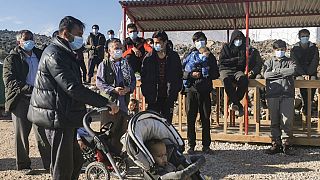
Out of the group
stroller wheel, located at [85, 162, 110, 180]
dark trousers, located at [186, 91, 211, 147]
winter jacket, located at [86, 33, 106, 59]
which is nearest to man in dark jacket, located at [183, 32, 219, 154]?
dark trousers, located at [186, 91, 211, 147]

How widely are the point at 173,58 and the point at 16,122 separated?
8.25 feet

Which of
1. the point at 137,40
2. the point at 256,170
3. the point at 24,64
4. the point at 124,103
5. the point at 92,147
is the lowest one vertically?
the point at 256,170

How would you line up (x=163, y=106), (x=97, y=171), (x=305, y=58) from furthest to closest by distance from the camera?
(x=305, y=58) < (x=163, y=106) < (x=97, y=171)

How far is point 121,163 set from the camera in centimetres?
577

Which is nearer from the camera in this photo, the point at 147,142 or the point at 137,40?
the point at 147,142

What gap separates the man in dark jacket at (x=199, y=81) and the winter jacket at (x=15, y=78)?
8.41ft

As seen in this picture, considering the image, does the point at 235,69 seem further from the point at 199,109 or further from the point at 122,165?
the point at 122,165

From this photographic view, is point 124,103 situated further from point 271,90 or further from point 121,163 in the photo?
point 271,90

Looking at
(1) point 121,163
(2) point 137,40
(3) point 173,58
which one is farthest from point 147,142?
(2) point 137,40

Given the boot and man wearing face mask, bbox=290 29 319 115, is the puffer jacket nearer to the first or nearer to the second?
the boot

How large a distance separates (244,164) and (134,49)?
2.62m

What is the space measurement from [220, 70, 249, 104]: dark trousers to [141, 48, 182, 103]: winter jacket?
1.48 m

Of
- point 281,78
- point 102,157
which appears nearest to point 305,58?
point 281,78

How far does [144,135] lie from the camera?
448 cm
